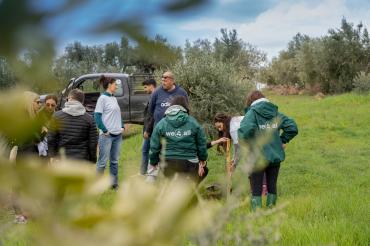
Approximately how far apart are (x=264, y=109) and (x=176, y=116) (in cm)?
100

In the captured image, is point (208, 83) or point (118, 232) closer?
point (118, 232)

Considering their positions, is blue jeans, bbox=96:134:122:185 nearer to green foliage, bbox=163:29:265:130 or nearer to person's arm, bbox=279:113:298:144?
person's arm, bbox=279:113:298:144

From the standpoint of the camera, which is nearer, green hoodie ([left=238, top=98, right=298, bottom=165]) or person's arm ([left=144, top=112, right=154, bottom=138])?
green hoodie ([left=238, top=98, right=298, bottom=165])

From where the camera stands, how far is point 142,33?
1.57 ft

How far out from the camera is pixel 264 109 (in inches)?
233

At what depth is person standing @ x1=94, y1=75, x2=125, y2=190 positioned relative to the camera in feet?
24.9

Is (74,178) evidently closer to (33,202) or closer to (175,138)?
(33,202)

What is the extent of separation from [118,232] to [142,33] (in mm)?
171

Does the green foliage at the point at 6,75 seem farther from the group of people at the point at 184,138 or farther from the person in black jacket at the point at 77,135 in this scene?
the person in black jacket at the point at 77,135

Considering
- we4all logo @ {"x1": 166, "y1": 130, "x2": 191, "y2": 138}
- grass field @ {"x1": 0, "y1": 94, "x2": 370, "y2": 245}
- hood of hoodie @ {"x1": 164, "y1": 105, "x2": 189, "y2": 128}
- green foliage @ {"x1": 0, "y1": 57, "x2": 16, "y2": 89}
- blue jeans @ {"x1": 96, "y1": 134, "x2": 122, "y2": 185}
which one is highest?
green foliage @ {"x1": 0, "y1": 57, "x2": 16, "y2": 89}

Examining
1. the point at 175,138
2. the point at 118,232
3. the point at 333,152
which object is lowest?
the point at 333,152

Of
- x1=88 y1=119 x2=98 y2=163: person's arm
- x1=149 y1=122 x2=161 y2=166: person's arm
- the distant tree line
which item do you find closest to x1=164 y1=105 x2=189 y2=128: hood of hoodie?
x1=149 y1=122 x2=161 y2=166: person's arm

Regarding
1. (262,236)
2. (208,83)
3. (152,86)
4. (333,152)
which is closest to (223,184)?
(262,236)

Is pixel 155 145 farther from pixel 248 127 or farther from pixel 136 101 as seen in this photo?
pixel 136 101
